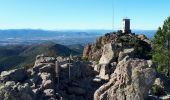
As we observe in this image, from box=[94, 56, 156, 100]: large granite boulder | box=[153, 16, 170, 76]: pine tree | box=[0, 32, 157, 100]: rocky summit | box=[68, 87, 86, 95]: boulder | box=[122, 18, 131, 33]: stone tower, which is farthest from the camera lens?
box=[122, 18, 131, 33]: stone tower

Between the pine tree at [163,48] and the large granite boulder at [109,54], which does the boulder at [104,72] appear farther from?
the pine tree at [163,48]

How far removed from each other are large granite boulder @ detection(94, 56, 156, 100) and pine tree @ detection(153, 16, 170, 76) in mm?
35672

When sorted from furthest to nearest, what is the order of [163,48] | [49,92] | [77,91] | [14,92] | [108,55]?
[163,48] < [108,55] < [77,91] < [49,92] < [14,92]

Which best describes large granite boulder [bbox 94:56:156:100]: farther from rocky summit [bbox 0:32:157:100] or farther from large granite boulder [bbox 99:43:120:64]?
large granite boulder [bbox 99:43:120:64]

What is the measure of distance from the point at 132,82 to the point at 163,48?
41781 millimetres

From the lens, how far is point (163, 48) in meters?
81.1

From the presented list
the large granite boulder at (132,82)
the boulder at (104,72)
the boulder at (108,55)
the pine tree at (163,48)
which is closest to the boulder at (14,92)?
the large granite boulder at (132,82)

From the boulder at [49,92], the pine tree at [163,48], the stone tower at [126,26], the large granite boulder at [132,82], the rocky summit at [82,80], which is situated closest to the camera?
the large granite boulder at [132,82]

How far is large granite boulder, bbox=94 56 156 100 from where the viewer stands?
4059 centimetres

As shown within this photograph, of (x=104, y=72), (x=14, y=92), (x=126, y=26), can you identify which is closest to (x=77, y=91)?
(x=104, y=72)

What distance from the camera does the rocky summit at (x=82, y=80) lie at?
4097 centimetres

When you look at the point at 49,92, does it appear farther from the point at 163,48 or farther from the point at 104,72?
the point at 163,48

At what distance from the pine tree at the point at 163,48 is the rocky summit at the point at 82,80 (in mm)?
10929

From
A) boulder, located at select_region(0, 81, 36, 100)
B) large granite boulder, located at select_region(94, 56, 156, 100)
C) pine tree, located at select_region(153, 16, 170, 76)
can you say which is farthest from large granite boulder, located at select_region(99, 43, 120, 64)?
boulder, located at select_region(0, 81, 36, 100)
